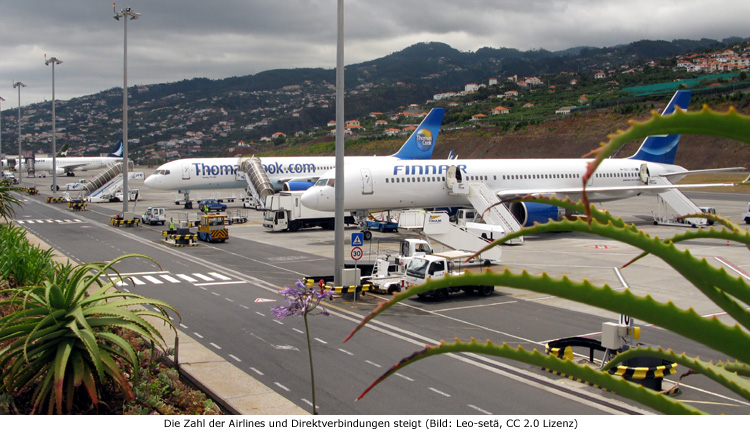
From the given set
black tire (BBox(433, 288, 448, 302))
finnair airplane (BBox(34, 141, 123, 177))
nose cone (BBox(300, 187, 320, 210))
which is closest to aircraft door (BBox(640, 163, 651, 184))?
nose cone (BBox(300, 187, 320, 210))

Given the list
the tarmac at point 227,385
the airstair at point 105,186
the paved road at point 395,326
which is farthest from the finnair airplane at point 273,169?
the tarmac at point 227,385

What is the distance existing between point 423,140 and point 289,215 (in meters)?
14.3

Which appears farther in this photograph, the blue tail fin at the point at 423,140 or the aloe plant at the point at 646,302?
the blue tail fin at the point at 423,140

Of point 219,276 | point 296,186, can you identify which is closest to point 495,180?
point 296,186

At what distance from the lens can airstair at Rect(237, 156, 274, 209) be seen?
Result: 164 feet

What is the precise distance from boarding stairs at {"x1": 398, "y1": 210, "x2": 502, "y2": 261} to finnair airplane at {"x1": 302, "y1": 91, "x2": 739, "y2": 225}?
19.8 feet

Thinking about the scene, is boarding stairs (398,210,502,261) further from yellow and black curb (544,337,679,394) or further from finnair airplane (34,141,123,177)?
finnair airplane (34,141,123,177)

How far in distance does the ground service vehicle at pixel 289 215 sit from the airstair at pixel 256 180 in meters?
8.96

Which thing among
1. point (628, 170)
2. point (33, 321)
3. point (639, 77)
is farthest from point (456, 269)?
point (639, 77)

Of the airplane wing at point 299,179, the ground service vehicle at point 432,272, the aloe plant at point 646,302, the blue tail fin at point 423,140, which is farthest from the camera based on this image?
the airplane wing at point 299,179

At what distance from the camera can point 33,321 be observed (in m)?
9.52

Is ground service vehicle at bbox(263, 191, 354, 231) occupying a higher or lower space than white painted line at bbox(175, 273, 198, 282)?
higher

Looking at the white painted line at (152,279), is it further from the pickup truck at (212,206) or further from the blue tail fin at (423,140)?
the blue tail fin at (423,140)

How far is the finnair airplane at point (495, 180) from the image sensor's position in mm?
33188
